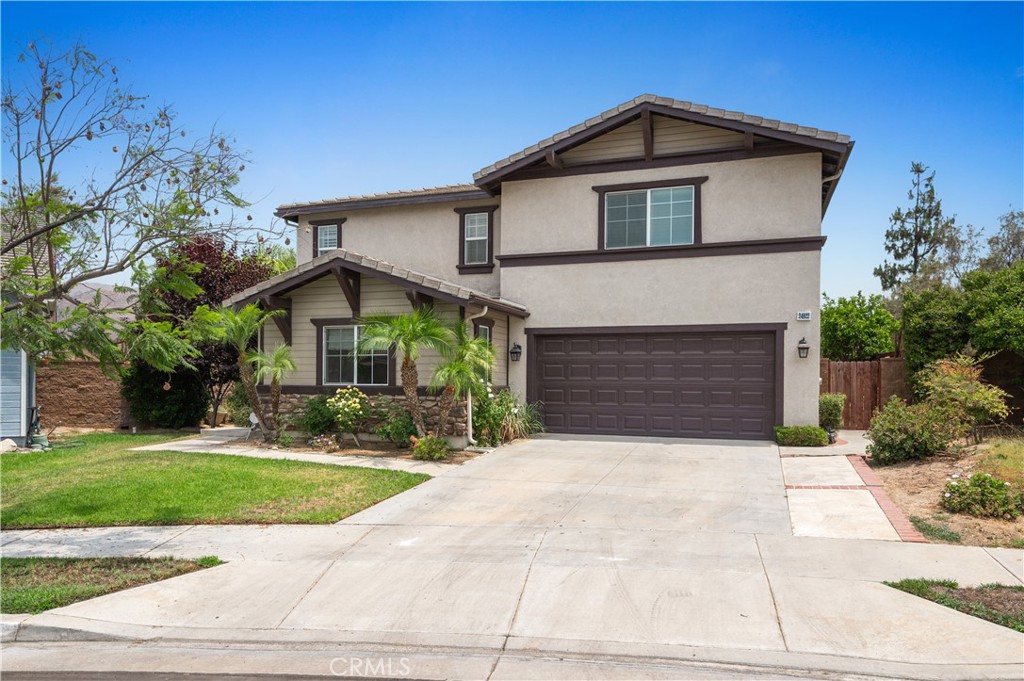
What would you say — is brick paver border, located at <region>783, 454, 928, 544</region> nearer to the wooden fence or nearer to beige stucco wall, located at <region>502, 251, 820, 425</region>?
beige stucco wall, located at <region>502, 251, 820, 425</region>

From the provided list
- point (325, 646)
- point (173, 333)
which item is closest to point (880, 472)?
point (325, 646)

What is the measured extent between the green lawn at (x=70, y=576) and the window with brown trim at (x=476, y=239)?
11.5 m

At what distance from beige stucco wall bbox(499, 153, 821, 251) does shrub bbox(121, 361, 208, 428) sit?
29.9 ft

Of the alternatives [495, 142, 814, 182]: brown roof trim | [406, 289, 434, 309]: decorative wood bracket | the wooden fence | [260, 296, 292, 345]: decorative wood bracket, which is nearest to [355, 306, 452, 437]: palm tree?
[406, 289, 434, 309]: decorative wood bracket

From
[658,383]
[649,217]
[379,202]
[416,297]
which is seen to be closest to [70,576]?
[416,297]

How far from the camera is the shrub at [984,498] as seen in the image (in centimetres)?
803

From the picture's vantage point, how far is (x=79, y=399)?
1866cm

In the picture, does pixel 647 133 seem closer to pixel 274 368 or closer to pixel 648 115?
pixel 648 115

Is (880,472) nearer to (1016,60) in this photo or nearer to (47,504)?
(1016,60)

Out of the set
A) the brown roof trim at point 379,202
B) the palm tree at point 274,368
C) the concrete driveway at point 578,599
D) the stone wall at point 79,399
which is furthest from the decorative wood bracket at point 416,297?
the stone wall at point 79,399

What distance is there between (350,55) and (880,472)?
11.9 metres

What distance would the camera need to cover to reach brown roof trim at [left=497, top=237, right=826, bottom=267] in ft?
47.8

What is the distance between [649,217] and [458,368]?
6.12 metres

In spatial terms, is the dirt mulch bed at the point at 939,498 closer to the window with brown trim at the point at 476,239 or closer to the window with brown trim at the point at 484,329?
the window with brown trim at the point at 484,329
